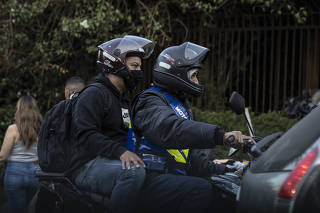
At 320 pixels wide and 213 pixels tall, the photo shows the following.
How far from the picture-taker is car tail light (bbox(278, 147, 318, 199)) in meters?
2.33

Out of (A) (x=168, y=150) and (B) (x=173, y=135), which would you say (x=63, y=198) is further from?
(B) (x=173, y=135)

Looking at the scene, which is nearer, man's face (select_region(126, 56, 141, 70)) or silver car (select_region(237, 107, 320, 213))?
silver car (select_region(237, 107, 320, 213))

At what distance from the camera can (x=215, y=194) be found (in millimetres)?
3131

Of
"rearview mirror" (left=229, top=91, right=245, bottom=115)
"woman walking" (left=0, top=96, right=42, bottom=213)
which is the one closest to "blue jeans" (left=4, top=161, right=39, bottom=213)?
"woman walking" (left=0, top=96, right=42, bottom=213)

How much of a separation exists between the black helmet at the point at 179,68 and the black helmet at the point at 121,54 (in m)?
0.34

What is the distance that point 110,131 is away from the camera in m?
3.63

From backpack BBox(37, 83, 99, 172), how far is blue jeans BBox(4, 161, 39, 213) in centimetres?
218

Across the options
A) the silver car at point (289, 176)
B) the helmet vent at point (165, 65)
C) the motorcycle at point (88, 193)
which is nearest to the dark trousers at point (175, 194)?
the motorcycle at point (88, 193)

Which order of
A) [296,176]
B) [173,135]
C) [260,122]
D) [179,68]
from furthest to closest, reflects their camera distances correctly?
[260,122]
[179,68]
[173,135]
[296,176]

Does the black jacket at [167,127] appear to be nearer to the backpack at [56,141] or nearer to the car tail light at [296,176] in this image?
the backpack at [56,141]

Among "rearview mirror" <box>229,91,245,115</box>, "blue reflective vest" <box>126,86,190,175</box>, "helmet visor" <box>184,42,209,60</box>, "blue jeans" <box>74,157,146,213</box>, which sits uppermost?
"helmet visor" <box>184,42,209,60</box>

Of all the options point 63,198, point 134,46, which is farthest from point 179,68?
point 63,198

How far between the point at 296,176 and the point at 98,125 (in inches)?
59.7

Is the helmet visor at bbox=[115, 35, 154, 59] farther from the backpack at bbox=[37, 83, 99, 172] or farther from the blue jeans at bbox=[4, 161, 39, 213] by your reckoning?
the blue jeans at bbox=[4, 161, 39, 213]
